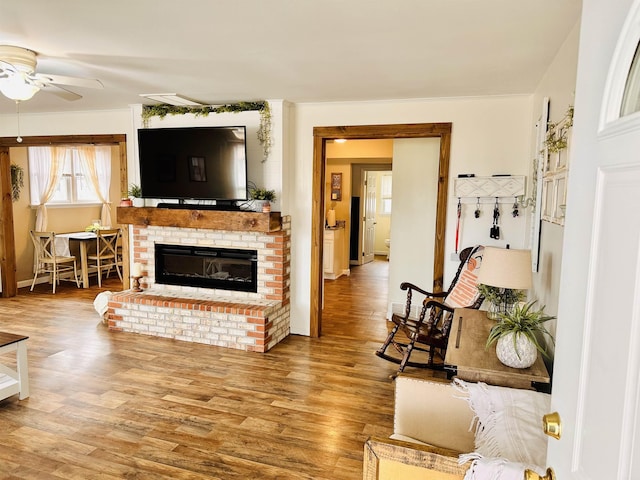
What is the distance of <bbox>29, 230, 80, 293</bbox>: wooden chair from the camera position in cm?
643

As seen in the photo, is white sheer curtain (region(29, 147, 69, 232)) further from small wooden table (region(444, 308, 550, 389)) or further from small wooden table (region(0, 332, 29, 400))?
small wooden table (region(444, 308, 550, 389))

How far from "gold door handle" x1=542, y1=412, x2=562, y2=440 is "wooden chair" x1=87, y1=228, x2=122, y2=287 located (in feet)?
23.0

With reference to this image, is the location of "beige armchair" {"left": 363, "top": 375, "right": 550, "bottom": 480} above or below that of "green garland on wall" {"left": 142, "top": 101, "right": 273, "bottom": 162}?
below

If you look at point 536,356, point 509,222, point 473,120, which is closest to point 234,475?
point 536,356

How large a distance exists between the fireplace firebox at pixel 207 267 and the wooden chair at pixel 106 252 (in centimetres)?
249

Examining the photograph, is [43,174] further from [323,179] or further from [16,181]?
[323,179]

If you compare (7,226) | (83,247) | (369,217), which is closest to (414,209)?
(369,217)

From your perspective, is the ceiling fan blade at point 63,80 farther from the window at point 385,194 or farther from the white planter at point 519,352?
the window at point 385,194

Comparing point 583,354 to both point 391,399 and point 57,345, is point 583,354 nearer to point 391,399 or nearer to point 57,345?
point 391,399

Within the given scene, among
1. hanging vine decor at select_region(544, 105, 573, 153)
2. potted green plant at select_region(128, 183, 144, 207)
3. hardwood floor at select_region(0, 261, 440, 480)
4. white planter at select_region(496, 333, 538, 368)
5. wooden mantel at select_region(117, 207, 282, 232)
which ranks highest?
hanging vine decor at select_region(544, 105, 573, 153)

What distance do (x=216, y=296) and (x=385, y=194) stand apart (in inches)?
285

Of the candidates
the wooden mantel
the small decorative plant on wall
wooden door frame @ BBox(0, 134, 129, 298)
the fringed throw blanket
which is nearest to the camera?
the fringed throw blanket

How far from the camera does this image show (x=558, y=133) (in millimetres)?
2566

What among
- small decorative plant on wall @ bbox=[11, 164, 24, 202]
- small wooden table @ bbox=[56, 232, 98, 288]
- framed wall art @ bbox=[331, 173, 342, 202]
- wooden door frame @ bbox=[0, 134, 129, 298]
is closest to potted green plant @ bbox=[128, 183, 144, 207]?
wooden door frame @ bbox=[0, 134, 129, 298]
